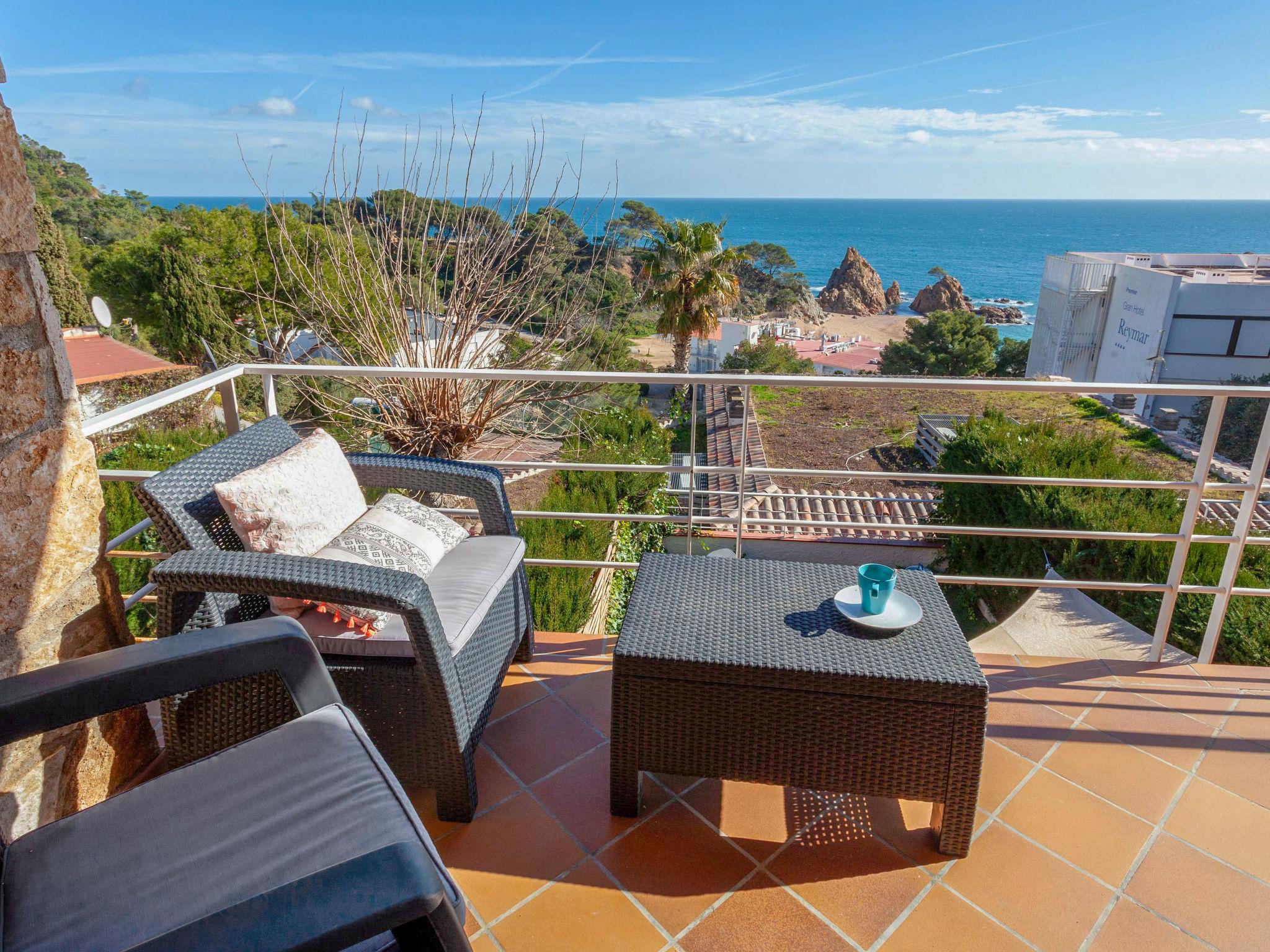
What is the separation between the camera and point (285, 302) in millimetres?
4234

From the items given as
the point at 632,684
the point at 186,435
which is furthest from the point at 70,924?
the point at 186,435

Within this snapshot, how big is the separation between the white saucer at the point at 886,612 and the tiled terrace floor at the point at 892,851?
1.62ft

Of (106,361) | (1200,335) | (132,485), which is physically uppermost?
(132,485)

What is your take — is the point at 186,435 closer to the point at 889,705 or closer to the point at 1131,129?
the point at 889,705

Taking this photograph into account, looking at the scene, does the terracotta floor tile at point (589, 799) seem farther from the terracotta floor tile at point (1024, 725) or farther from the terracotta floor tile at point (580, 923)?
the terracotta floor tile at point (1024, 725)

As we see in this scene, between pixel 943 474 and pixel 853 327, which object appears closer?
pixel 943 474

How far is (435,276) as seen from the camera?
3.84 metres

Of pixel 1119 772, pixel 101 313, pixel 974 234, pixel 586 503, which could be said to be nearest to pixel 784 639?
pixel 1119 772

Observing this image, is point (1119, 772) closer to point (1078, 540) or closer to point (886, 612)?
point (886, 612)

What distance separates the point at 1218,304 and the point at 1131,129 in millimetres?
46798

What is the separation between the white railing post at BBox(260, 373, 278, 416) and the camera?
7.68ft

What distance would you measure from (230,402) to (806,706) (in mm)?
1853

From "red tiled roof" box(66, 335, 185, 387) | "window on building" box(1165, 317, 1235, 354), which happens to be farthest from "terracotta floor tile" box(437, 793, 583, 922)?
"window on building" box(1165, 317, 1235, 354)

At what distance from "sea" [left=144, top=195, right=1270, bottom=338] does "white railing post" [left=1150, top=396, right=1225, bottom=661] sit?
45.4 m
